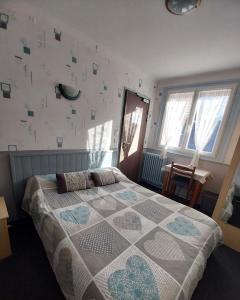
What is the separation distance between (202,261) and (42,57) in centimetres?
254

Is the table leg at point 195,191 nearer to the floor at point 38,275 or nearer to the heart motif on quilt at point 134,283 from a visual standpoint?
the floor at point 38,275

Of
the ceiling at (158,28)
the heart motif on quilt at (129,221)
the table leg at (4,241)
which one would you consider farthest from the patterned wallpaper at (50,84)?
the heart motif on quilt at (129,221)

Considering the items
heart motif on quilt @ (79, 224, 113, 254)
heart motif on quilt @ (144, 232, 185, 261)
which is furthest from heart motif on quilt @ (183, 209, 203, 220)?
heart motif on quilt @ (79, 224, 113, 254)

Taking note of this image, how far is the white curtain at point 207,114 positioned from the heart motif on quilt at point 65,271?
2.61m

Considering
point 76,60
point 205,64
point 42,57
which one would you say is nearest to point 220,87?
point 205,64

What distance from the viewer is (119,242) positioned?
3.52 ft

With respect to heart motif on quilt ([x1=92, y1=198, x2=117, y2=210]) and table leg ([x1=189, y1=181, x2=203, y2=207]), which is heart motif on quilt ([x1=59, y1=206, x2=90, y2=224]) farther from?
table leg ([x1=189, y1=181, x2=203, y2=207])

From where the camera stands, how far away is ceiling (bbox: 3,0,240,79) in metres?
1.35

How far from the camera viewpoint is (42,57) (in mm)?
1639

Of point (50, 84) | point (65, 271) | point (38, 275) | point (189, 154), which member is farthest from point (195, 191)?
point (50, 84)

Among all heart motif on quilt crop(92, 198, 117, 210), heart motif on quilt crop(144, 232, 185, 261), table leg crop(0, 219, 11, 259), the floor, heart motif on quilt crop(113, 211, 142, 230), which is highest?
heart motif on quilt crop(144, 232, 185, 261)

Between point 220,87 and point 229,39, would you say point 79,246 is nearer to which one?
point 229,39

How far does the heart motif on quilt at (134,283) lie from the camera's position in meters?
0.74

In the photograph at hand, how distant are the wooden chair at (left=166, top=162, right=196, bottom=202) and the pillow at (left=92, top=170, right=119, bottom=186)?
1.12m
